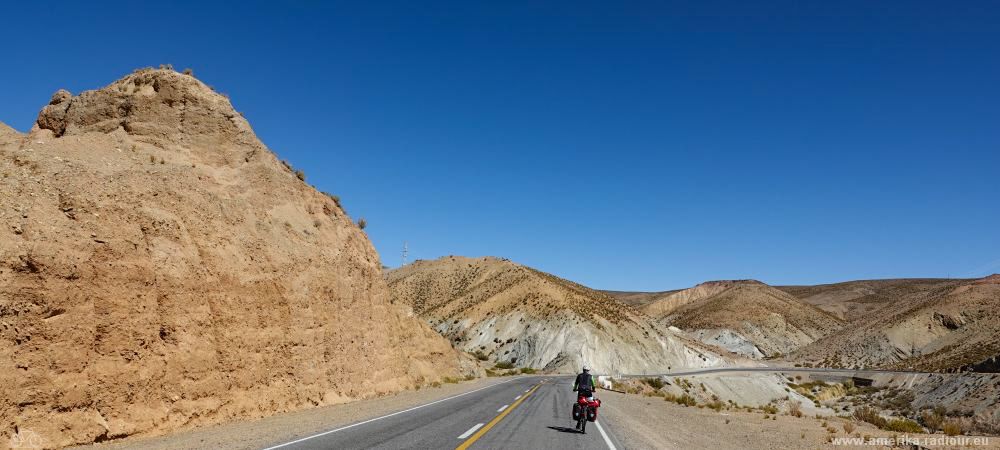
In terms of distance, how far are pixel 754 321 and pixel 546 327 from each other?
82995mm

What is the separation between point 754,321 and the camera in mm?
133750

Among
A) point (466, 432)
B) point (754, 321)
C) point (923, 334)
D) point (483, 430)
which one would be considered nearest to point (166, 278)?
point (466, 432)

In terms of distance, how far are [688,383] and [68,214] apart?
51.3 metres

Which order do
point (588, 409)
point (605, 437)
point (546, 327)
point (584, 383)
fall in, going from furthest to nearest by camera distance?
point (546, 327), point (584, 383), point (588, 409), point (605, 437)

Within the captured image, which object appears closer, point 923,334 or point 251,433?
point 251,433

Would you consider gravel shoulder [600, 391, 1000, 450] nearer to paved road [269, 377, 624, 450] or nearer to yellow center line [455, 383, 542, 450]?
paved road [269, 377, 624, 450]

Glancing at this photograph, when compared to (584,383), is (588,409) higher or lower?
lower

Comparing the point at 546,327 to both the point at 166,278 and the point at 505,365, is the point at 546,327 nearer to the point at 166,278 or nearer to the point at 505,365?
the point at 505,365

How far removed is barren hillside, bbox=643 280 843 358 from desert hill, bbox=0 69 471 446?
11903cm

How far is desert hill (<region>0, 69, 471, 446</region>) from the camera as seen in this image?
11.6 metres

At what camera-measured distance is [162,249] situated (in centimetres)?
1516

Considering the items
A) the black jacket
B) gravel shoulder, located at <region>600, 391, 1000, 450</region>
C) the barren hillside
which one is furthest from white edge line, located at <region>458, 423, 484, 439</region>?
the barren hillside

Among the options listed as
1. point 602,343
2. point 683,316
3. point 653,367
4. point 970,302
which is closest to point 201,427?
point 602,343

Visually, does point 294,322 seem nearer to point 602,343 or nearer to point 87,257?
point 87,257
